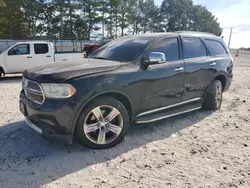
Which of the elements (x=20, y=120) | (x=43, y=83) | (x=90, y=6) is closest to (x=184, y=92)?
(x=43, y=83)

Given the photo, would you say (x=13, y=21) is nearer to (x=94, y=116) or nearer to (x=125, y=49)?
(x=125, y=49)

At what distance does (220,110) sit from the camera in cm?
599

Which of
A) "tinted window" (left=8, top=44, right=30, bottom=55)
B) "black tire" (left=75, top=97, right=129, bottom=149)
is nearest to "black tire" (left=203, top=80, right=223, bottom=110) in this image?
"black tire" (left=75, top=97, right=129, bottom=149)

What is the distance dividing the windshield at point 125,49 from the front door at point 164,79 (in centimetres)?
22

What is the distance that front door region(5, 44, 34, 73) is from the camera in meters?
11.1

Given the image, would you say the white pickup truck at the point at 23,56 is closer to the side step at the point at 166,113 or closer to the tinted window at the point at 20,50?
the tinted window at the point at 20,50

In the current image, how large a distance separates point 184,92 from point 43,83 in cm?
271

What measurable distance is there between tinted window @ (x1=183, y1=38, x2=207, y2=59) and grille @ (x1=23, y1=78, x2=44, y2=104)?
114 inches

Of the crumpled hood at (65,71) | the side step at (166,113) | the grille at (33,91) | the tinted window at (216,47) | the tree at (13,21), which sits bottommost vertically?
the side step at (166,113)

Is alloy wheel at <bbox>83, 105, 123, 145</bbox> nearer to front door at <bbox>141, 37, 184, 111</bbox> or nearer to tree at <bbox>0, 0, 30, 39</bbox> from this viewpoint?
front door at <bbox>141, 37, 184, 111</bbox>

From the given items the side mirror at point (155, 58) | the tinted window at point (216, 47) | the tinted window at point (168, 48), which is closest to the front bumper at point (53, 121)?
the side mirror at point (155, 58)

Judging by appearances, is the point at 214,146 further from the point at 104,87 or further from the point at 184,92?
the point at 104,87

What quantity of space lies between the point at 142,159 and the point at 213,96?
2916mm

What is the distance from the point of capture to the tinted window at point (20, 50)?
1119cm
